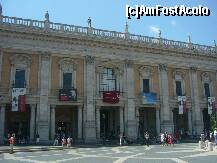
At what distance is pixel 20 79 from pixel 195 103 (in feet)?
74.6

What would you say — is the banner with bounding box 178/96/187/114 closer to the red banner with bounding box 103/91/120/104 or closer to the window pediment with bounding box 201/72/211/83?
the window pediment with bounding box 201/72/211/83

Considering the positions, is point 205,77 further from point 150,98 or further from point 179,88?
point 150,98

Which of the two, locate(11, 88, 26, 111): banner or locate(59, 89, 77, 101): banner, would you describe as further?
locate(59, 89, 77, 101): banner

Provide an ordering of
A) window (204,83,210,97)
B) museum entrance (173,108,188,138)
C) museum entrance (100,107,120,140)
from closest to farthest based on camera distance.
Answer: museum entrance (100,107,120,140)
museum entrance (173,108,188,138)
window (204,83,210,97)

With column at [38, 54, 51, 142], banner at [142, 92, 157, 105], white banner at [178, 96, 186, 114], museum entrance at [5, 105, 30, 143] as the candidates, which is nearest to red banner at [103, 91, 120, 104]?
banner at [142, 92, 157, 105]

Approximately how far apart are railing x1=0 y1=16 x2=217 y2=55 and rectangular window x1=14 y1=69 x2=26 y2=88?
5071 mm

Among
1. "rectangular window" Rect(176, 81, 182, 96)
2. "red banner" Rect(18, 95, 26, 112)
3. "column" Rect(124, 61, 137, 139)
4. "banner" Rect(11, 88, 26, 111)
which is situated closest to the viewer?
"banner" Rect(11, 88, 26, 111)

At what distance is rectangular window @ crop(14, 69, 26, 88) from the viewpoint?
34281 millimetres

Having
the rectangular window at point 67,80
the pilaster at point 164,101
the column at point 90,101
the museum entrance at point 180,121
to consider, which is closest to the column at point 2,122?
the rectangular window at point 67,80

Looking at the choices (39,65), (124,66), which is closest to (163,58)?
(124,66)

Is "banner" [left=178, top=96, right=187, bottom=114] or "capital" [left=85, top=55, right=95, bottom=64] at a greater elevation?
"capital" [left=85, top=55, right=95, bottom=64]

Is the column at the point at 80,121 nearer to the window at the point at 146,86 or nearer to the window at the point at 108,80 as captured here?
the window at the point at 108,80

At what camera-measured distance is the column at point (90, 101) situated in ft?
117

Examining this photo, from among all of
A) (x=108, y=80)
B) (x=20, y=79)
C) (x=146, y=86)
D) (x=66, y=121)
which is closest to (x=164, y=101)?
(x=146, y=86)
